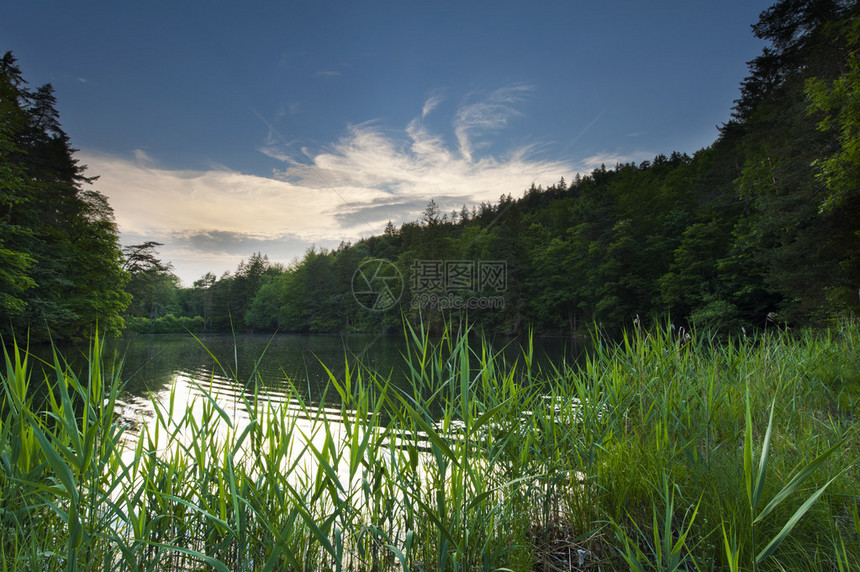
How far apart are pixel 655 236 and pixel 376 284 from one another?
99.0 ft

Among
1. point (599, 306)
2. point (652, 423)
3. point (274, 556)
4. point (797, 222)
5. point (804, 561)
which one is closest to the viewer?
point (274, 556)

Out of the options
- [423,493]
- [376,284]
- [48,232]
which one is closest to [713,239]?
[423,493]

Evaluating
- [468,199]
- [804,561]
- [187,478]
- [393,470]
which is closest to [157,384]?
[187,478]

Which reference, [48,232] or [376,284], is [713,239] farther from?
Answer: [48,232]

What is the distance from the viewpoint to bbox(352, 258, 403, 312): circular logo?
141 feet

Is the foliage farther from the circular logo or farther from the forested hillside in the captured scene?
the circular logo

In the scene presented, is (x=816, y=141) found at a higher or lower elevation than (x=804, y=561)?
higher

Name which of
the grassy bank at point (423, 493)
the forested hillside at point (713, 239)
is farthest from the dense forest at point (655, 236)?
the grassy bank at point (423, 493)

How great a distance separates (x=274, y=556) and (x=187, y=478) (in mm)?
1173

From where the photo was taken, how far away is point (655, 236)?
28391 millimetres

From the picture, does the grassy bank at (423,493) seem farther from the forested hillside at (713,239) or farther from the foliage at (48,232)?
the foliage at (48,232)

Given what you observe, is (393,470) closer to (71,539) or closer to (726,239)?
(71,539)

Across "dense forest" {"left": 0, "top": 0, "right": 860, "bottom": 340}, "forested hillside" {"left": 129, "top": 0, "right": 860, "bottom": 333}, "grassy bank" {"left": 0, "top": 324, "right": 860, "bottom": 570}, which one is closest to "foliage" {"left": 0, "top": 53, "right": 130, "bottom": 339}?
"dense forest" {"left": 0, "top": 0, "right": 860, "bottom": 340}

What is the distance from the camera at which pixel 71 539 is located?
4.34ft
